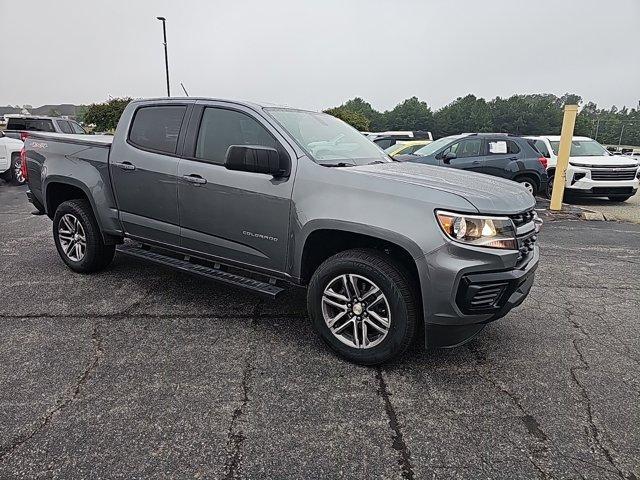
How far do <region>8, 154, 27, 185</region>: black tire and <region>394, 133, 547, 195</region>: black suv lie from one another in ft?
34.7

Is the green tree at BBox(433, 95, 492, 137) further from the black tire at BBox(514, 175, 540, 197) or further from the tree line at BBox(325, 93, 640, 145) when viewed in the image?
the black tire at BBox(514, 175, 540, 197)

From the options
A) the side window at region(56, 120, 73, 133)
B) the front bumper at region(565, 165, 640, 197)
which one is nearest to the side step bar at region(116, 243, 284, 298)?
the front bumper at region(565, 165, 640, 197)

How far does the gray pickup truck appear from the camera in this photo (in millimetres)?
2881

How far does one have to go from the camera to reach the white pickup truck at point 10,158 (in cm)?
1212

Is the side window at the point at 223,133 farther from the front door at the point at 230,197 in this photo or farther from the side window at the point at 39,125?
the side window at the point at 39,125

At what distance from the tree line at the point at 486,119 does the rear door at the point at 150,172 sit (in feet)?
101

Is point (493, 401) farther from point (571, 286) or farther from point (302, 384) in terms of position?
point (571, 286)

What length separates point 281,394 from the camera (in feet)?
9.42

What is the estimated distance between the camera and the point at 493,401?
2.87 m

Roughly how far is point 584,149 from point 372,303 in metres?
11.6

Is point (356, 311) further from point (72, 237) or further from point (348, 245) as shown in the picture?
point (72, 237)

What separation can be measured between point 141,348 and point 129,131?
2.19 m

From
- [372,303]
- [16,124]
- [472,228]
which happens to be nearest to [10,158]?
[16,124]

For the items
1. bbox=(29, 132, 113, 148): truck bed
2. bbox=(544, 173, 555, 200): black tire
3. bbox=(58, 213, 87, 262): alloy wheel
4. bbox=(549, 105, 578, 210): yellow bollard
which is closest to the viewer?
bbox=(29, 132, 113, 148): truck bed
